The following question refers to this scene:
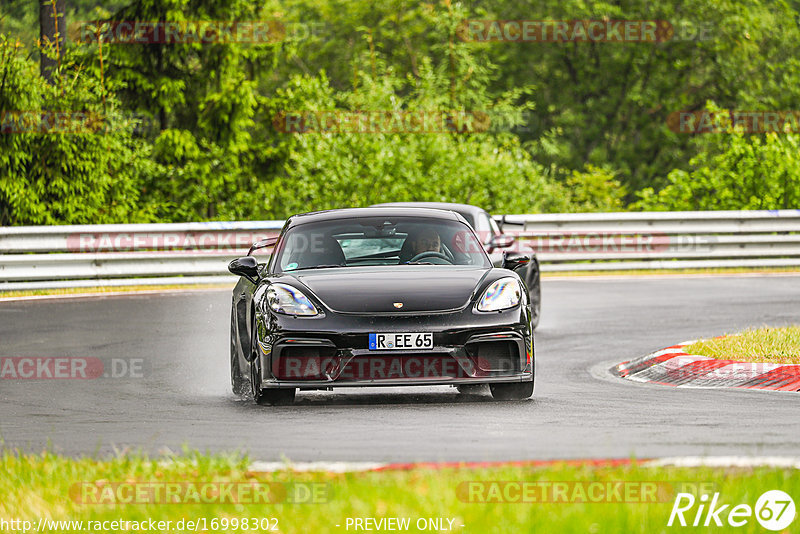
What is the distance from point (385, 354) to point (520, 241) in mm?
13854

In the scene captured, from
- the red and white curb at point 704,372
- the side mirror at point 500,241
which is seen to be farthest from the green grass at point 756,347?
the side mirror at point 500,241

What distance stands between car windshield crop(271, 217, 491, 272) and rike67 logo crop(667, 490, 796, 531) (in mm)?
4903

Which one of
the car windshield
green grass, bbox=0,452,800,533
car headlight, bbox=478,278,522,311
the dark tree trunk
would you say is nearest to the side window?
the car windshield

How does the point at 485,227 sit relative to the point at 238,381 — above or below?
above

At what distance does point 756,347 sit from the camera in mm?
11477

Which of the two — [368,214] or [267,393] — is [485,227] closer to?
[368,214]

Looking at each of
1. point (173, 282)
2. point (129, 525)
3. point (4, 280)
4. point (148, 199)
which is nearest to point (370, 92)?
point (148, 199)

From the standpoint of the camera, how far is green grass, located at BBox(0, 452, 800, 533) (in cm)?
507

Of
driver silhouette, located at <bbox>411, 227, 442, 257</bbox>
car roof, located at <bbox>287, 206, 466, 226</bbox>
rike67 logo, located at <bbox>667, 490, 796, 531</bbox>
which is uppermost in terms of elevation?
car roof, located at <bbox>287, 206, 466, 226</bbox>

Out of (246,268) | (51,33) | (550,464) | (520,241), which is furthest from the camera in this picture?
(51,33)

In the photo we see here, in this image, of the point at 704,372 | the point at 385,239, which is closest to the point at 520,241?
the point at 704,372

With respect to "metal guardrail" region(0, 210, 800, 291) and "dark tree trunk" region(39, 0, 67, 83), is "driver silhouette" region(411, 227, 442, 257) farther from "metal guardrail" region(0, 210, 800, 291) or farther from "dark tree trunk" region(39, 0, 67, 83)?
"dark tree trunk" region(39, 0, 67, 83)

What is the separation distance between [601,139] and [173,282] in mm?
33467

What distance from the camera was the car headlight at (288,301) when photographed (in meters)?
9.18
